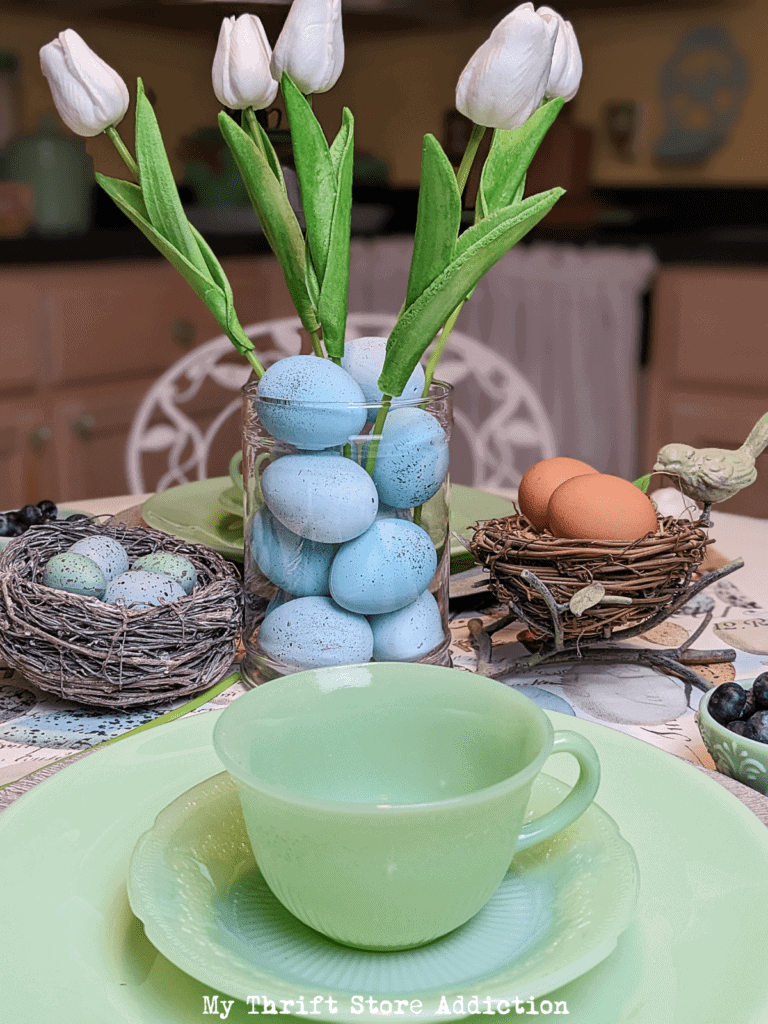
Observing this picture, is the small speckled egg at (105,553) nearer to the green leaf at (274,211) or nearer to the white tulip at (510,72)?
the green leaf at (274,211)

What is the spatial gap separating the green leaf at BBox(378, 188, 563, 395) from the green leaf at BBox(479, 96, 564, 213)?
0.09 m

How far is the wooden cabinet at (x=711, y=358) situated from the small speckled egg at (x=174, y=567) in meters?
2.05

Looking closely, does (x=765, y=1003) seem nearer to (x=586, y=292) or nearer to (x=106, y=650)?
(x=106, y=650)

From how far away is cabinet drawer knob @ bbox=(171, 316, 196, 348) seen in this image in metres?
2.93

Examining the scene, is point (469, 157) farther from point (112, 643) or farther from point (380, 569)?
point (112, 643)

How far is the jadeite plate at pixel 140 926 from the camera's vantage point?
328mm

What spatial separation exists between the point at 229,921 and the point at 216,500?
0.64m

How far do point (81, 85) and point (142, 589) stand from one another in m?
0.31

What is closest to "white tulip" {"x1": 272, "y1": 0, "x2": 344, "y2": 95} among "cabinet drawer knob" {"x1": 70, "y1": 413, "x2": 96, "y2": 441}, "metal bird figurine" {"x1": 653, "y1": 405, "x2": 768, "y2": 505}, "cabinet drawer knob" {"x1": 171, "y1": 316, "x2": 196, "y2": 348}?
"metal bird figurine" {"x1": 653, "y1": 405, "x2": 768, "y2": 505}

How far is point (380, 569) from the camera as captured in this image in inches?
24.4

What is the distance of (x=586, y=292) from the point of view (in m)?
2.66

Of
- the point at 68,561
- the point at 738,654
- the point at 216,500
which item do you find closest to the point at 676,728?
the point at 738,654

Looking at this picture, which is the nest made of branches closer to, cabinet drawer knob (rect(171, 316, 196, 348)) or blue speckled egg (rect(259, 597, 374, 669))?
blue speckled egg (rect(259, 597, 374, 669))

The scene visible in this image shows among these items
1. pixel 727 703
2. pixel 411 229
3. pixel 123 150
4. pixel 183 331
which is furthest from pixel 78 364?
pixel 727 703
